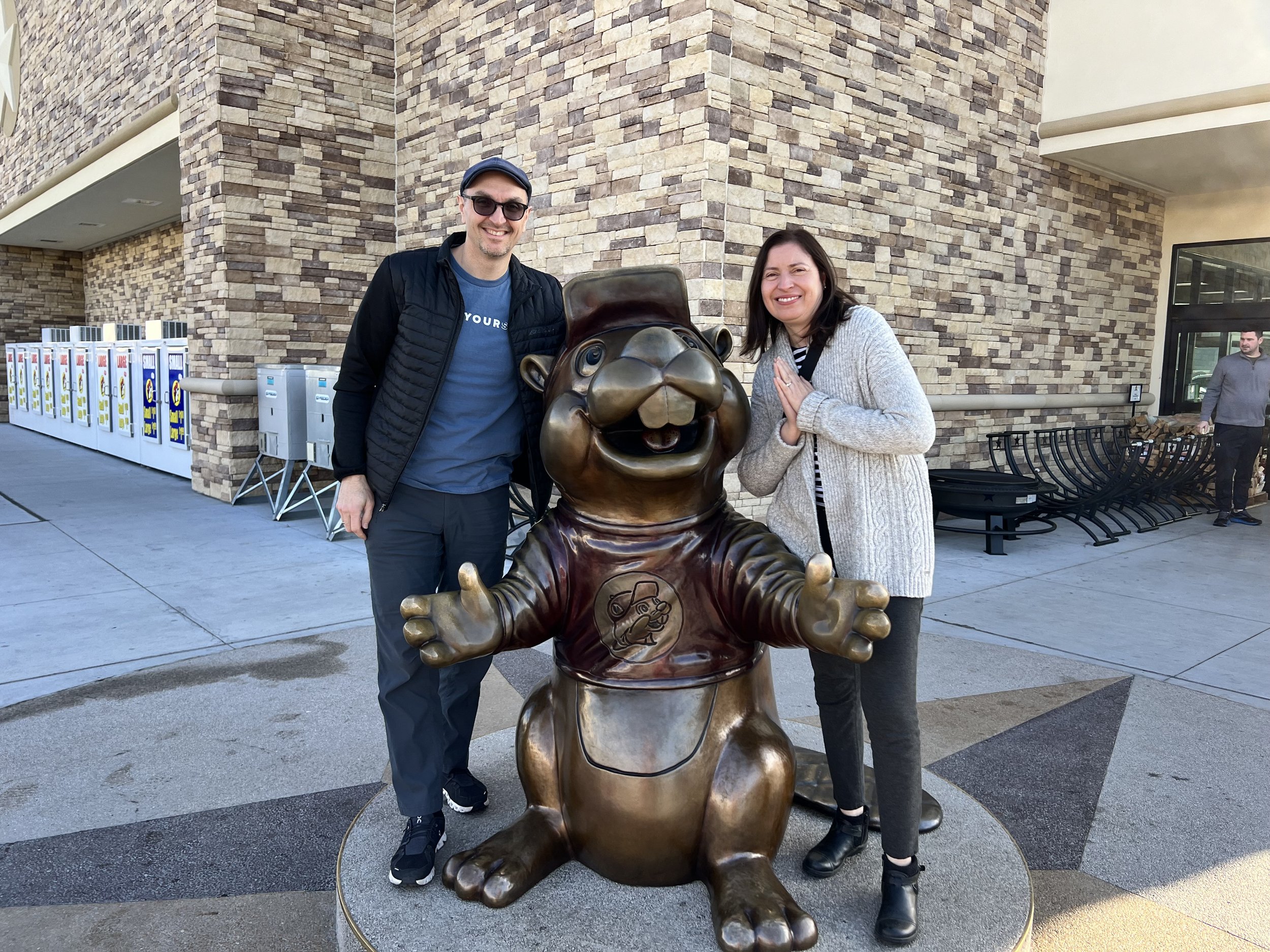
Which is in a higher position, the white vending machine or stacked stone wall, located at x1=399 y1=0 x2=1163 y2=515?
Answer: stacked stone wall, located at x1=399 y1=0 x2=1163 y2=515

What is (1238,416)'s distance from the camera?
8984mm

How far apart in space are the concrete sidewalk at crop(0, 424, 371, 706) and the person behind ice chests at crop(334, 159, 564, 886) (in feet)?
8.65

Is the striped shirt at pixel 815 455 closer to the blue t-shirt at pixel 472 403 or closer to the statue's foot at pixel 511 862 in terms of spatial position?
the blue t-shirt at pixel 472 403

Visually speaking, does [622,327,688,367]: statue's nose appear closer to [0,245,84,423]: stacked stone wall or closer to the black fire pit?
the black fire pit

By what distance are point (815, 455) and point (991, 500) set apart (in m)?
5.53

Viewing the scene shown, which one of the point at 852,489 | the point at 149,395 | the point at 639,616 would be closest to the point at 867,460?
the point at 852,489

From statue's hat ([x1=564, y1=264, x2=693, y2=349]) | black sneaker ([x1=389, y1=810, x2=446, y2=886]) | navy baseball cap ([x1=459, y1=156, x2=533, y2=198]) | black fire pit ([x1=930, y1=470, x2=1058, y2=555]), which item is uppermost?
navy baseball cap ([x1=459, y1=156, x2=533, y2=198])

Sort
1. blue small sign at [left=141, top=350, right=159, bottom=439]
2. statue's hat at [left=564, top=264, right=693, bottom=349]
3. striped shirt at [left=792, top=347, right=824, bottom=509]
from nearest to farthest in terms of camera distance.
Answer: statue's hat at [left=564, top=264, right=693, bottom=349] < striped shirt at [left=792, top=347, right=824, bottom=509] < blue small sign at [left=141, top=350, right=159, bottom=439]

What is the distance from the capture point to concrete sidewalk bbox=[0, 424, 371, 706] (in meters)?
4.77

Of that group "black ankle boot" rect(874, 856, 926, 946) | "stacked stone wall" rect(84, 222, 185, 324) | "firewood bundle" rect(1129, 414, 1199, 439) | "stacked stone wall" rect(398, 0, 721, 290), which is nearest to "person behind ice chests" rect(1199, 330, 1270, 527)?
"firewood bundle" rect(1129, 414, 1199, 439)

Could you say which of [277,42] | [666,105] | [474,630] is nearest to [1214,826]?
[474,630]

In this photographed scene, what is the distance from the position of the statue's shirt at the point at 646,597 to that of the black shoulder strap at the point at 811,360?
1.54 ft

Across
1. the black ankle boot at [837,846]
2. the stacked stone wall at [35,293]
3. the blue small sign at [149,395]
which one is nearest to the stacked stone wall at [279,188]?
the blue small sign at [149,395]

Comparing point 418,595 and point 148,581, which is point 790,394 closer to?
point 418,595
